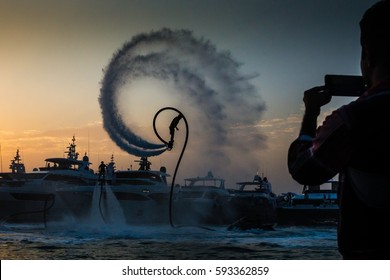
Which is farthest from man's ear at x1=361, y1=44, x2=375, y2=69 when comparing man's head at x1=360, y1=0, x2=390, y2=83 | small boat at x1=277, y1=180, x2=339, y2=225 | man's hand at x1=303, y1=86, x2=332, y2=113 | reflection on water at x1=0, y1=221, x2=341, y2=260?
small boat at x1=277, y1=180, x2=339, y2=225

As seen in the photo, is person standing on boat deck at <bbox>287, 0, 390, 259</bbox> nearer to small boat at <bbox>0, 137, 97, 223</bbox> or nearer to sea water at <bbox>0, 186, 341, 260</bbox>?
sea water at <bbox>0, 186, 341, 260</bbox>

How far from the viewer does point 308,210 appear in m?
16.0

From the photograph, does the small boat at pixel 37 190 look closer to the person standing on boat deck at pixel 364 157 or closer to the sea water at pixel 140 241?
the sea water at pixel 140 241

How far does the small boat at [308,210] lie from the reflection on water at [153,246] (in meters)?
4.05

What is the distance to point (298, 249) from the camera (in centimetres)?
737

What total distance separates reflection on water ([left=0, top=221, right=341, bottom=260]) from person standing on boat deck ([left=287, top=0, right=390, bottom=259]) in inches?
137

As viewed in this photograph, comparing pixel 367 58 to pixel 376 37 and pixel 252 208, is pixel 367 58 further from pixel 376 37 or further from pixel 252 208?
pixel 252 208

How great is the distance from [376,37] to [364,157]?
21 centimetres

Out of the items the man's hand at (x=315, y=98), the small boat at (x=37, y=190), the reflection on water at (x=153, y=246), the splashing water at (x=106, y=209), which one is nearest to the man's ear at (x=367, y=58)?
the man's hand at (x=315, y=98)

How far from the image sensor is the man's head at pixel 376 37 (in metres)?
0.97

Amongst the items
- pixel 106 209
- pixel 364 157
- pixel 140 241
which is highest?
pixel 364 157

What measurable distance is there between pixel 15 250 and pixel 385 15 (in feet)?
20.3

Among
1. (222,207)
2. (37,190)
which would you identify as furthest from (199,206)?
(37,190)
